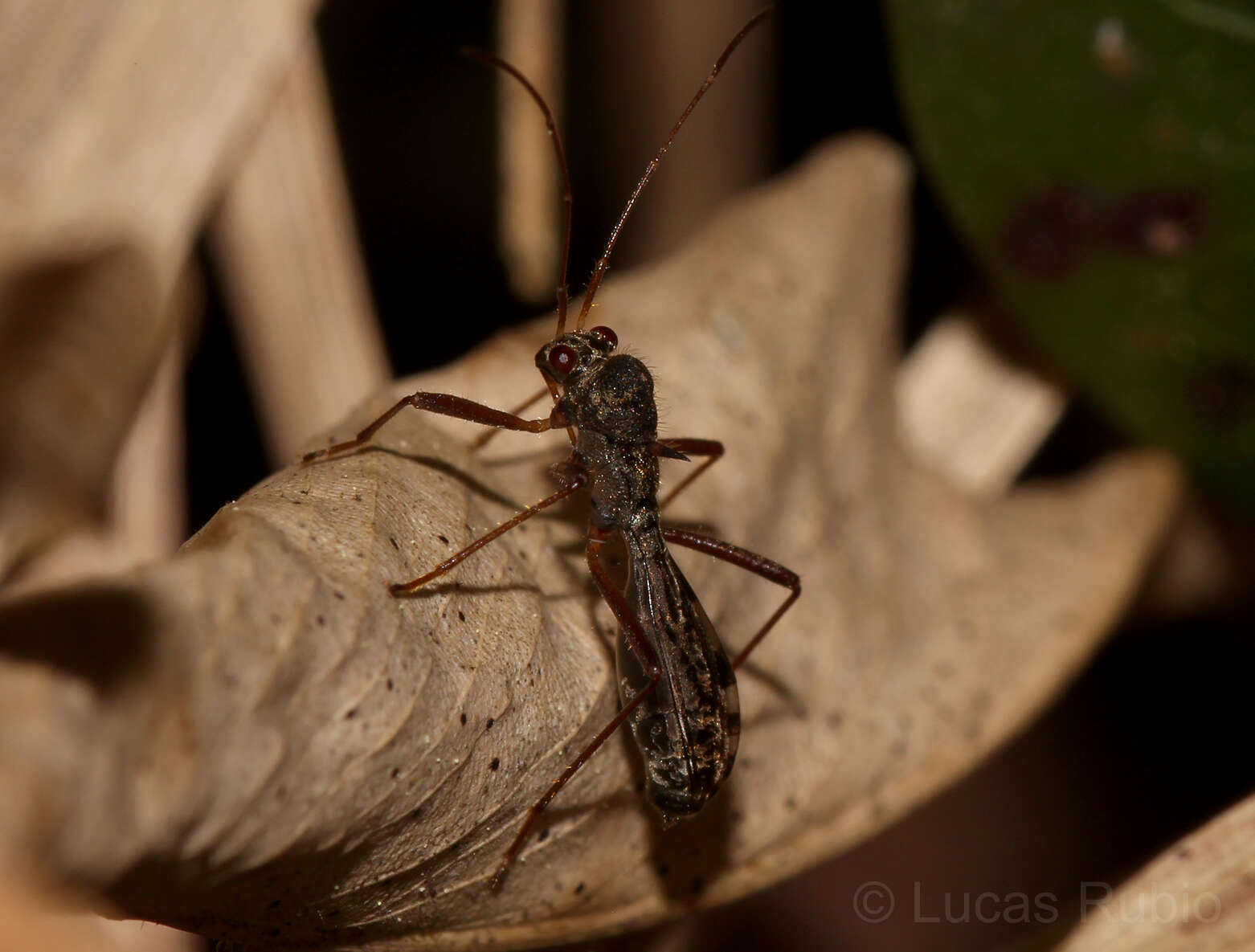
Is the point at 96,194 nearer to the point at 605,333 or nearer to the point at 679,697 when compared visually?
the point at 605,333

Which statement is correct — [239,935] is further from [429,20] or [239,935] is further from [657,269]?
[429,20]

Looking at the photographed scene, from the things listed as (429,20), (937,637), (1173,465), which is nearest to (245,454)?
(429,20)

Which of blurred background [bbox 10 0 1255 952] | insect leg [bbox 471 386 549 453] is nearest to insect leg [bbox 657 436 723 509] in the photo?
insect leg [bbox 471 386 549 453]

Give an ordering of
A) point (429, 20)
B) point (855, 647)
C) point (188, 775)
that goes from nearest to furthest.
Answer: point (188, 775), point (855, 647), point (429, 20)

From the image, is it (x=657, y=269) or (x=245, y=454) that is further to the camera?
(x=245, y=454)

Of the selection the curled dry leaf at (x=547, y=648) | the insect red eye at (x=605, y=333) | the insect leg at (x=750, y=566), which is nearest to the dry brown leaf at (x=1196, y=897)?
the curled dry leaf at (x=547, y=648)

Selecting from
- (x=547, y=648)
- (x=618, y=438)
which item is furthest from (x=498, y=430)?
(x=547, y=648)
